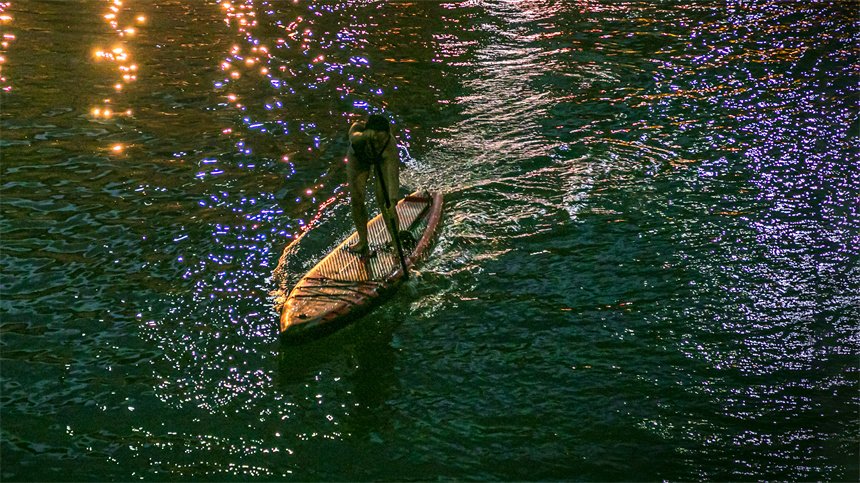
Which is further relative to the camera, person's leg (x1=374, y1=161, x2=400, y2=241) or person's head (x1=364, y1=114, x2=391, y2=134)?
person's leg (x1=374, y1=161, x2=400, y2=241)

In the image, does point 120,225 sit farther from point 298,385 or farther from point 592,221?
point 592,221

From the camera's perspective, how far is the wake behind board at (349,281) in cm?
984

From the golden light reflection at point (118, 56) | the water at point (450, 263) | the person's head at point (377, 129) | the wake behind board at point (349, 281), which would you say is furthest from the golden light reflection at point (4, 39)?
the person's head at point (377, 129)

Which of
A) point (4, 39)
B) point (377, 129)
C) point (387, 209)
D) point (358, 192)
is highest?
point (4, 39)

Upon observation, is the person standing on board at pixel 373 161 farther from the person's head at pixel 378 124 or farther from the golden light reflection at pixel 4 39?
the golden light reflection at pixel 4 39

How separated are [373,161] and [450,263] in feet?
7.90

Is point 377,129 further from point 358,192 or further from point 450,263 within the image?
point 450,263

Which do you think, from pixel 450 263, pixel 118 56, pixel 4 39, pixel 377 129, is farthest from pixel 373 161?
pixel 4 39

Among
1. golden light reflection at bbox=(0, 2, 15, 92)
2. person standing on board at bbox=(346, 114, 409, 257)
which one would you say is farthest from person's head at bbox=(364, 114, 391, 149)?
golden light reflection at bbox=(0, 2, 15, 92)

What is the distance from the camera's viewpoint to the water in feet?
28.2

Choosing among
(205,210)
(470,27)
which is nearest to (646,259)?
(205,210)

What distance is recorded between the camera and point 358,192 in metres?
11.0

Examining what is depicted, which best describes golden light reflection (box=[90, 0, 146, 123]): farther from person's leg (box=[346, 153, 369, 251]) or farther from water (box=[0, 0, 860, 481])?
person's leg (box=[346, 153, 369, 251])

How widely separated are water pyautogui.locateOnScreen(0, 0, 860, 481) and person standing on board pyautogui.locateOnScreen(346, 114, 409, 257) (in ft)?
4.58
